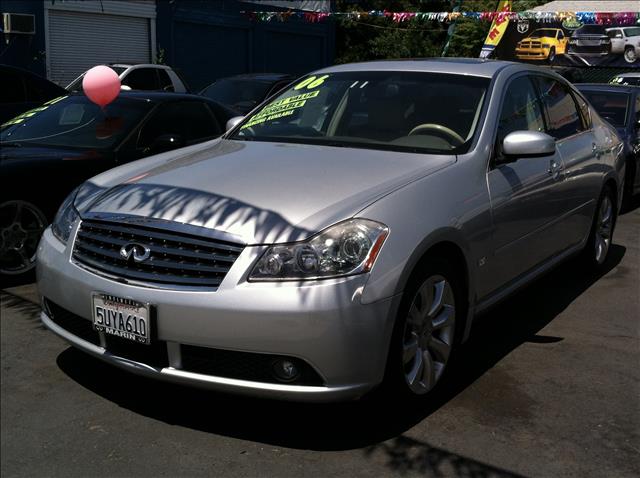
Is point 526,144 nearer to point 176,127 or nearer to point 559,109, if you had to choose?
point 559,109

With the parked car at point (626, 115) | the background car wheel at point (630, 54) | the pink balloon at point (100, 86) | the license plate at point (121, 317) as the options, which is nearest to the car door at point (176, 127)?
the pink balloon at point (100, 86)

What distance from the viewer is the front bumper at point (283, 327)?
312 centimetres

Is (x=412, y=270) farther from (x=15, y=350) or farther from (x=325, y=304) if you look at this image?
(x=15, y=350)

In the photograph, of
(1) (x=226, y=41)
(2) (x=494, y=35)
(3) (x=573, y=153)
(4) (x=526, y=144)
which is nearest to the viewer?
(4) (x=526, y=144)

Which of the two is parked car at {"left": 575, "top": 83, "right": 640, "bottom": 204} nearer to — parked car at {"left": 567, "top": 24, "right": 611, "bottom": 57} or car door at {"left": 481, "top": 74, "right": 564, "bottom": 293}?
car door at {"left": 481, "top": 74, "right": 564, "bottom": 293}

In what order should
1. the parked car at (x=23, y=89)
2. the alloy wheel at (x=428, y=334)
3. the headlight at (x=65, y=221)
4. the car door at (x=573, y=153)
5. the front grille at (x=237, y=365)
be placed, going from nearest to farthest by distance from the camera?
the front grille at (x=237, y=365)
the alloy wheel at (x=428, y=334)
the headlight at (x=65, y=221)
the car door at (x=573, y=153)
the parked car at (x=23, y=89)

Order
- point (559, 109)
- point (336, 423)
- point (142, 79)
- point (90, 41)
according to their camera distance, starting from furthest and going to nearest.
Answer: point (90, 41), point (142, 79), point (559, 109), point (336, 423)

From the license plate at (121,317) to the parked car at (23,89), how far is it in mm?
5841

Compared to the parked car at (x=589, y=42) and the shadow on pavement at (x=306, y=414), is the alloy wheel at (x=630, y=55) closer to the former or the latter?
the parked car at (x=589, y=42)

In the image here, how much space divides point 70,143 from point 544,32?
18706 millimetres

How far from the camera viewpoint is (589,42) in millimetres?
21609

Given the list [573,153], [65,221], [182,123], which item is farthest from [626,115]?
[65,221]

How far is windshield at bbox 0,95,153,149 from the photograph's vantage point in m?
6.29

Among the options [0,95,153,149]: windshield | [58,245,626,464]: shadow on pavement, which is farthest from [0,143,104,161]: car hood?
[58,245,626,464]: shadow on pavement
